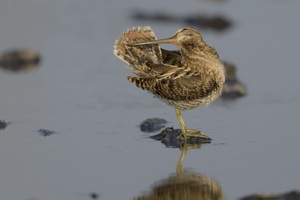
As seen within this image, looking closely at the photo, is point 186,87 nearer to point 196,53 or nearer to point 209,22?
point 196,53

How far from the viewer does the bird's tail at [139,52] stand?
410 inches

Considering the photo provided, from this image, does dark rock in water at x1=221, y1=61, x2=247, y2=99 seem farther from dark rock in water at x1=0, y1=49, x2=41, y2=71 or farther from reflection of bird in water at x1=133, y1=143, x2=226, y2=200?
reflection of bird in water at x1=133, y1=143, x2=226, y2=200

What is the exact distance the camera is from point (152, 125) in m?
10.9

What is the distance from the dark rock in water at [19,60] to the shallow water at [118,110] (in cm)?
18

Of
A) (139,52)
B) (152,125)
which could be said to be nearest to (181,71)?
(139,52)

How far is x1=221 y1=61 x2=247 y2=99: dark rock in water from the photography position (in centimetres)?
1209

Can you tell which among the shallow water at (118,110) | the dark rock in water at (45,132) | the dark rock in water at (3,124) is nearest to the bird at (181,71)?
the shallow water at (118,110)

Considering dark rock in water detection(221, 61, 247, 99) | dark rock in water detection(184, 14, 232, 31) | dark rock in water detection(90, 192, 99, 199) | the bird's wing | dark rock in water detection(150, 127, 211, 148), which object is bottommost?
dark rock in water detection(90, 192, 99, 199)

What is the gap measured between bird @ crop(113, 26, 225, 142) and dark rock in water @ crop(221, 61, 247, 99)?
5.46 ft

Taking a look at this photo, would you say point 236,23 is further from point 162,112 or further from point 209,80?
point 209,80

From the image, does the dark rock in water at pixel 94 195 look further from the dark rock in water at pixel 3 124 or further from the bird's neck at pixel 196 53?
the dark rock in water at pixel 3 124

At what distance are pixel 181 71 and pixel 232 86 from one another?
2.16 meters

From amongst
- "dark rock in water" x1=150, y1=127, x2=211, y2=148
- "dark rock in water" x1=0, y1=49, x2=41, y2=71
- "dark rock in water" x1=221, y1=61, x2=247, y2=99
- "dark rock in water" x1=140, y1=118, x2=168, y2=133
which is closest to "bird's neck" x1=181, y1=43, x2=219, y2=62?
"dark rock in water" x1=150, y1=127, x2=211, y2=148

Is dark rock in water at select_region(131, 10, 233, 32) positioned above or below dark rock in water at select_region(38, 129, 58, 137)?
above
